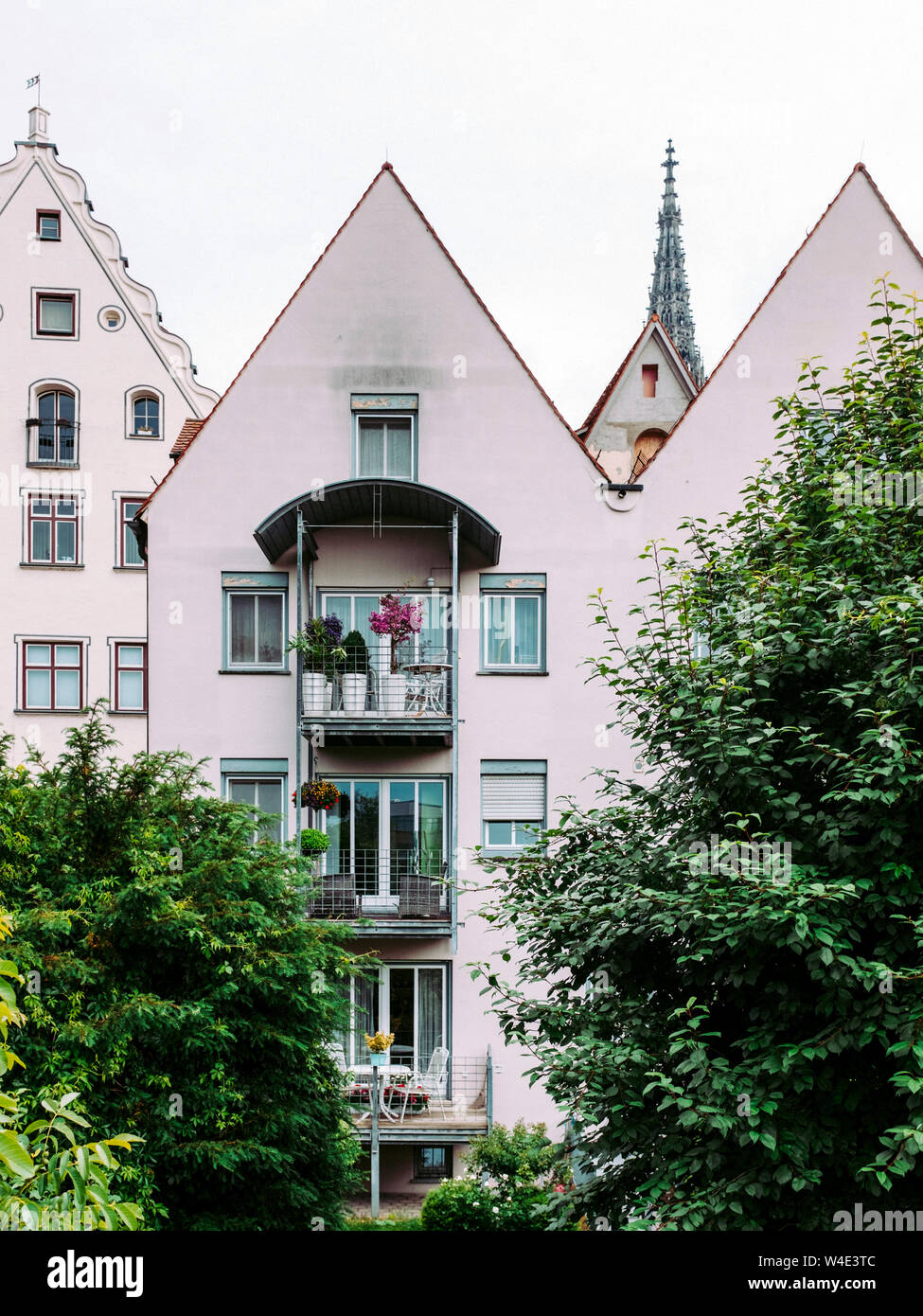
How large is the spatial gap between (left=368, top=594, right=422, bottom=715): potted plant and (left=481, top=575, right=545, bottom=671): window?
4.54ft

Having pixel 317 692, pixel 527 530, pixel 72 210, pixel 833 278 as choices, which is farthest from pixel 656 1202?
pixel 72 210

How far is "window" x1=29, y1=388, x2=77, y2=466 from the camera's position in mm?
34469

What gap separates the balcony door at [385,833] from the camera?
21.3 meters

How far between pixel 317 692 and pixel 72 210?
19.7m

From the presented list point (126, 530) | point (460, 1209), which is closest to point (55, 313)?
point (126, 530)

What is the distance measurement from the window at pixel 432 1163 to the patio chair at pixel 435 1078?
0.92 m

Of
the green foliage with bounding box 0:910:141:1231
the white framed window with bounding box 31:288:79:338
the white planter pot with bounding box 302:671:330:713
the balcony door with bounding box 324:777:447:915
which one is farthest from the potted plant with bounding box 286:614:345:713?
the white framed window with bounding box 31:288:79:338

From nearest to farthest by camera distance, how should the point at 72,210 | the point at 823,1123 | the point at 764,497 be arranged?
the point at 823,1123 → the point at 764,497 → the point at 72,210

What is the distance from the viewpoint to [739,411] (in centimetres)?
2255

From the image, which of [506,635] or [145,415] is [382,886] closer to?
[506,635]

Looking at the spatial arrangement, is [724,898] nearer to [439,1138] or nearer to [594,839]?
[594,839]

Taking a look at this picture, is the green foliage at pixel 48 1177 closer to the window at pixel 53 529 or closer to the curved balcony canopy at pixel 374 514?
the curved balcony canopy at pixel 374 514

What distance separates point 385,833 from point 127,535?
17.1m
